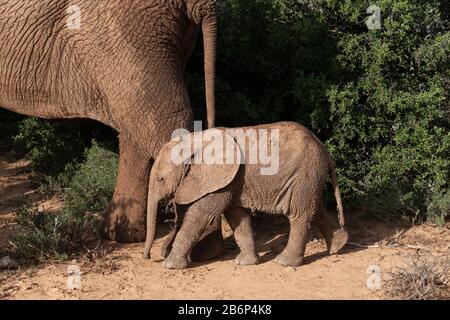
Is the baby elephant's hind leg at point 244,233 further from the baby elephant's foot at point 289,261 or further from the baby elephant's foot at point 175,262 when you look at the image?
the baby elephant's foot at point 175,262

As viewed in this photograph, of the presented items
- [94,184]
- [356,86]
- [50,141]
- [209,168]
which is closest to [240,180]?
[209,168]

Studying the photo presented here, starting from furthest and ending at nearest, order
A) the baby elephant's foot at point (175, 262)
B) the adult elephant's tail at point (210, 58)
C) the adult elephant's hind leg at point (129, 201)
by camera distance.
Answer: the adult elephant's hind leg at point (129, 201)
the adult elephant's tail at point (210, 58)
the baby elephant's foot at point (175, 262)

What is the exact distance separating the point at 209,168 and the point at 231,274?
90cm

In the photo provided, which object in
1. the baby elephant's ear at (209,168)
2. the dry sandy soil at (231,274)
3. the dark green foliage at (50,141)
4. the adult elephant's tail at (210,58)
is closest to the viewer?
the dry sandy soil at (231,274)

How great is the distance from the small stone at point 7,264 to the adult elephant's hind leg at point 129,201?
99 cm

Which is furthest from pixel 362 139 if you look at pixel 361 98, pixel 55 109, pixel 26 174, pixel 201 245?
pixel 26 174

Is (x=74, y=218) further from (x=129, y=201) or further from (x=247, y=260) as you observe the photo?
(x=247, y=260)

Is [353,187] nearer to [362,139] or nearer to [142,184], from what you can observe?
[362,139]

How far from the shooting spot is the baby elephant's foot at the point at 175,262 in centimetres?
537

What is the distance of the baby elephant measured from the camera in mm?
5230

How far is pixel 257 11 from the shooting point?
Answer: 7.61 metres

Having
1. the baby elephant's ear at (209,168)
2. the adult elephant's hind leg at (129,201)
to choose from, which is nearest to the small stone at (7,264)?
the adult elephant's hind leg at (129,201)

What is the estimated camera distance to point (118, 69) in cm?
558

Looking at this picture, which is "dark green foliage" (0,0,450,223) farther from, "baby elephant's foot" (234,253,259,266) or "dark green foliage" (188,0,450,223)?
"baby elephant's foot" (234,253,259,266)
